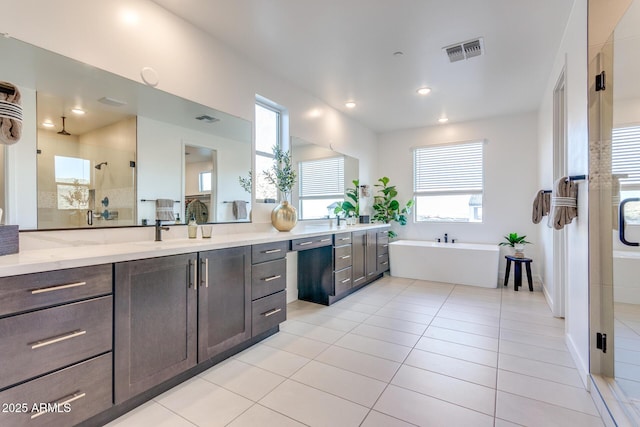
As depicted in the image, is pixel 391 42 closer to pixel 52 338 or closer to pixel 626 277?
pixel 626 277

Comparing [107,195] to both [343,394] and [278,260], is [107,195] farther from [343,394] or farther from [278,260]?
[343,394]

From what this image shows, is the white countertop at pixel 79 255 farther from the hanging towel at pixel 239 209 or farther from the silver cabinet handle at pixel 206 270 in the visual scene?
the hanging towel at pixel 239 209

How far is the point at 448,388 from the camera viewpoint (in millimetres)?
1857

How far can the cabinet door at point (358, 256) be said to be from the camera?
3.92m

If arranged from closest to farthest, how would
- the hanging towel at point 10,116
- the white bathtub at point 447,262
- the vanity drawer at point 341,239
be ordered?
the hanging towel at point 10,116 → the vanity drawer at point 341,239 → the white bathtub at point 447,262

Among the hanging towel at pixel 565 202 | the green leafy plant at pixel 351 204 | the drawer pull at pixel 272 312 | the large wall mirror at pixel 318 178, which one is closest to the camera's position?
the hanging towel at pixel 565 202

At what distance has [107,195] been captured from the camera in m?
1.92

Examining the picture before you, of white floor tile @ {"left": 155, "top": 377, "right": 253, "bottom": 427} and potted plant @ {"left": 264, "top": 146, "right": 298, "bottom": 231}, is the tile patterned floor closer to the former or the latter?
white floor tile @ {"left": 155, "top": 377, "right": 253, "bottom": 427}

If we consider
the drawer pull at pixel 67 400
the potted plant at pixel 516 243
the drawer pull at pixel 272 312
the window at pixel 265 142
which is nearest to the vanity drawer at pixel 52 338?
the drawer pull at pixel 67 400

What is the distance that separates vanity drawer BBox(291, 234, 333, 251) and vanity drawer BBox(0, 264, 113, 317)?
1.59 metres

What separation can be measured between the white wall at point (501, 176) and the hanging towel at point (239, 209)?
371 centimetres

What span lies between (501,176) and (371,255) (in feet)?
8.63

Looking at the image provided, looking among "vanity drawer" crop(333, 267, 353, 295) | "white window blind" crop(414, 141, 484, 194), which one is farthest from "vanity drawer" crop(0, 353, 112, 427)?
"white window blind" crop(414, 141, 484, 194)

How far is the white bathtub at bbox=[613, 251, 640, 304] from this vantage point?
173cm
